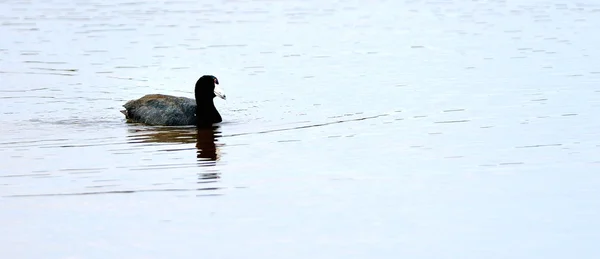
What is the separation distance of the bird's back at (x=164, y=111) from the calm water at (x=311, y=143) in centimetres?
48

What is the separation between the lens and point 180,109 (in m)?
18.6

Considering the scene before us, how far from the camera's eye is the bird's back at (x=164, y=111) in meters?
18.5

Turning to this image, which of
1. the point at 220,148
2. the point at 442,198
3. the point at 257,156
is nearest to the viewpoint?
the point at 442,198

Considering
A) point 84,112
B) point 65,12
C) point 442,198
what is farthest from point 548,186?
point 65,12

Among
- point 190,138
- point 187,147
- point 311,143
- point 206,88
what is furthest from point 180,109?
point 311,143

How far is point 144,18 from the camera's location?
35562mm

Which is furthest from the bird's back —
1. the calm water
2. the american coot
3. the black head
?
the calm water

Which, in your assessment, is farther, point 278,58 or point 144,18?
point 144,18

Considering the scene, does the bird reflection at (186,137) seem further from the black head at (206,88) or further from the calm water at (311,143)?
the black head at (206,88)

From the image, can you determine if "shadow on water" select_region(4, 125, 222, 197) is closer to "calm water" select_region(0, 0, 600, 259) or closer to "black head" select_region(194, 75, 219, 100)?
"calm water" select_region(0, 0, 600, 259)

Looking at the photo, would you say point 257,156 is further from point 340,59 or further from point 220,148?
point 340,59

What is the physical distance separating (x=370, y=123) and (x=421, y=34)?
12746 mm

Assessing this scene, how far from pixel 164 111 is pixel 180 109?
0.80 ft

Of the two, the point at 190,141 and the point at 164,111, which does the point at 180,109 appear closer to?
the point at 164,111
